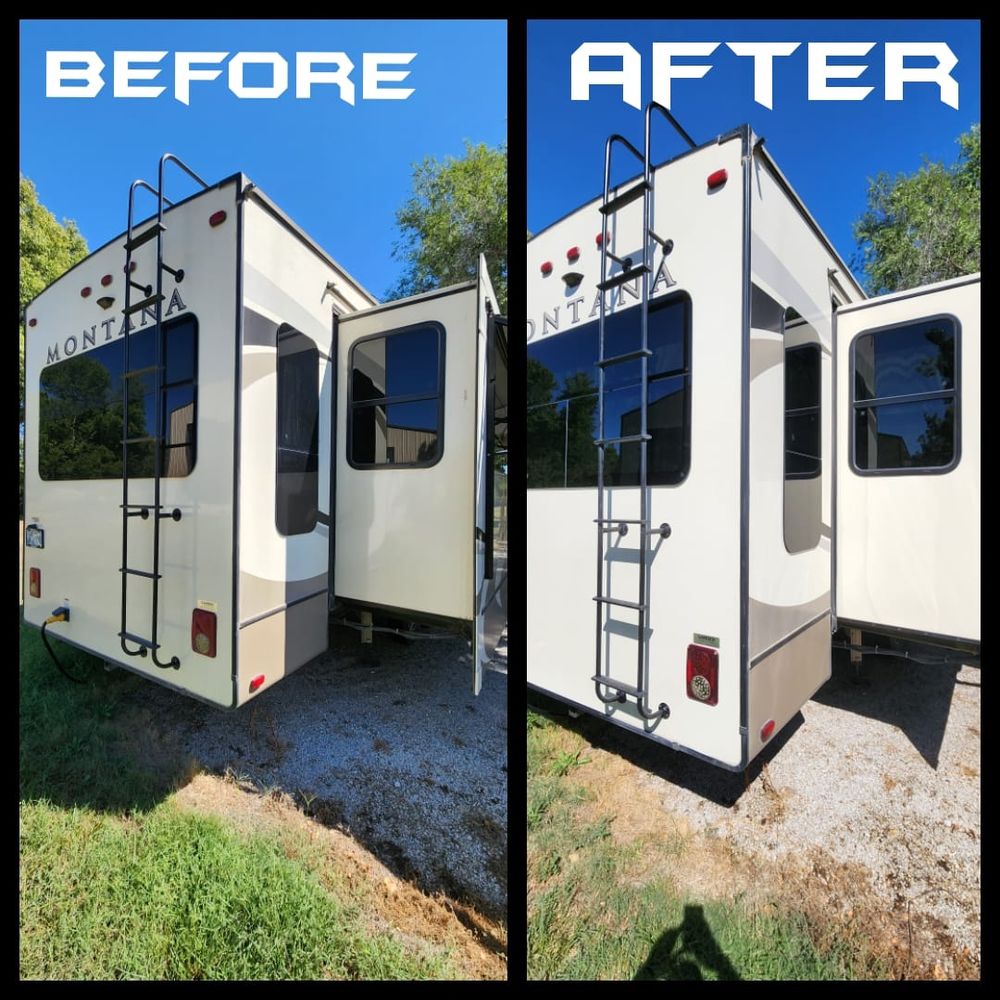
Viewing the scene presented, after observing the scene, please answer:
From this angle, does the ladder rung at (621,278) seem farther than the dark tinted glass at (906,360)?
No

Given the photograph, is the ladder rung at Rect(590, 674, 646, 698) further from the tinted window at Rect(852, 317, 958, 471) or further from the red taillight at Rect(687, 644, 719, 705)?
the tinted window at Rect(852, 317, 958, 471)

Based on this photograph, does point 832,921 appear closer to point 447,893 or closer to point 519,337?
point 447,893

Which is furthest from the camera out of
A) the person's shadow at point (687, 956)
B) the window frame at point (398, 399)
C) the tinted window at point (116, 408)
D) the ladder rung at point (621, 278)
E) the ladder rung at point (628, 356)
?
the window frame at point (398, 399)

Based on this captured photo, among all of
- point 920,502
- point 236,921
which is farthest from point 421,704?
point 920,502

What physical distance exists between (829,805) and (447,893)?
49.2 inches

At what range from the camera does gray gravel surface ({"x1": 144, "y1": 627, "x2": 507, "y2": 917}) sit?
1455 millimetres

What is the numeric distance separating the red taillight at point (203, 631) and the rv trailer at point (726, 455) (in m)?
1.03

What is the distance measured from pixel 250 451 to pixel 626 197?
A: 135cm

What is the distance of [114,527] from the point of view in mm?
1759

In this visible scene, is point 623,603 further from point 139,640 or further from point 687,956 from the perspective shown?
point 139,640

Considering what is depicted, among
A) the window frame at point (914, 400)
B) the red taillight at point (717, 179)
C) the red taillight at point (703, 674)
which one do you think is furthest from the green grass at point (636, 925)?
the red taillight at point (717, 179)

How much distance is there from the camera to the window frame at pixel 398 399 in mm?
1761

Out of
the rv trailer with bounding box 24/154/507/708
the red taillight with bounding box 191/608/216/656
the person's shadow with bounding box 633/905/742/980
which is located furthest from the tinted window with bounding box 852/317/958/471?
the red taillight with bounding box 191/608/216/656

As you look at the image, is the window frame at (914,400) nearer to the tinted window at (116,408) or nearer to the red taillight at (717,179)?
the red taillight at (717,179)
